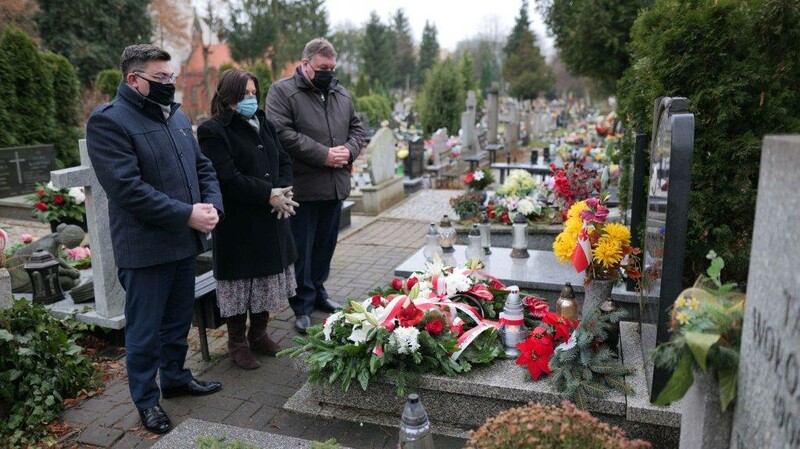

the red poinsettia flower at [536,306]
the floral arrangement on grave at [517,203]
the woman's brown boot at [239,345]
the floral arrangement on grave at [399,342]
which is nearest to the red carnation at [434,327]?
the floral arrangement on grave at [399,342]

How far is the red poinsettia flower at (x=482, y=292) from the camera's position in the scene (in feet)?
12.7

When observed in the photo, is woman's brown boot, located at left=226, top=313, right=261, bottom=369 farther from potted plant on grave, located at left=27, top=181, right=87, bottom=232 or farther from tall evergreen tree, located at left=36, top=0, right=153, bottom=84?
tall evergreen tree, located at left=36, top=0, right=153, bottom=84

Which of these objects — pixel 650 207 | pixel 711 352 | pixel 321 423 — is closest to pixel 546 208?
pixel 650 207

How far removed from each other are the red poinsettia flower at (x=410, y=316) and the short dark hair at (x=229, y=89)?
1.65 m

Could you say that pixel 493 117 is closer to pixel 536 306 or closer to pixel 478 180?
pixel 478 180

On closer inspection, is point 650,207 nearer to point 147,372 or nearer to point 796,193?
point 796,193

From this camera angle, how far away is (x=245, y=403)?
3543mm

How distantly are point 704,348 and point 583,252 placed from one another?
188 centimetres

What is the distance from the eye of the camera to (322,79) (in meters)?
4.53

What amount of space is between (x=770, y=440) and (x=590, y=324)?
5.42 ft

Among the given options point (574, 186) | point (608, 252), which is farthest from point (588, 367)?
point (574, 186)

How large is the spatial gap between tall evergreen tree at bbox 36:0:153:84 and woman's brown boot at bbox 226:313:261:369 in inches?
898

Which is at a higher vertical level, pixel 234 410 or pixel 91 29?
pixel 91 29

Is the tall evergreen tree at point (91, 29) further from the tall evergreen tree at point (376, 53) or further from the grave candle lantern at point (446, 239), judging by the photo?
the tall evergreen tree at point (376, 53)
